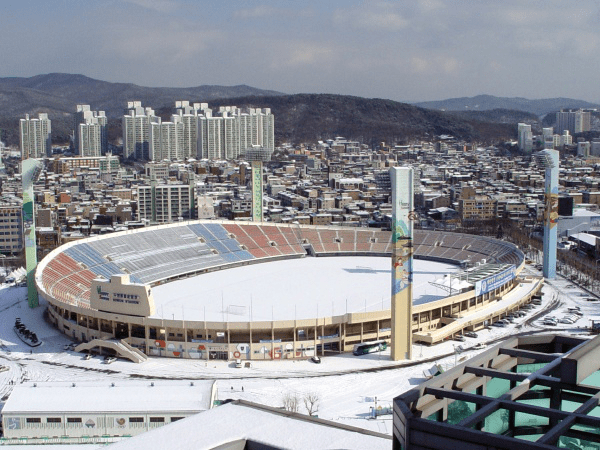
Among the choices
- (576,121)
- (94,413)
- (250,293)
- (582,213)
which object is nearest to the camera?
(94,413)

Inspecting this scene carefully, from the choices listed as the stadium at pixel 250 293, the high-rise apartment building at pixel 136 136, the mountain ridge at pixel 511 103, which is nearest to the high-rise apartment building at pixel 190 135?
Answer: the high-rise apartment building at pixel 136 136

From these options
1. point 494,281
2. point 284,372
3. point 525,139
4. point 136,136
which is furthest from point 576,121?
point 284,372

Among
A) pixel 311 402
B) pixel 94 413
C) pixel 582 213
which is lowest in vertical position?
pixel 311 402

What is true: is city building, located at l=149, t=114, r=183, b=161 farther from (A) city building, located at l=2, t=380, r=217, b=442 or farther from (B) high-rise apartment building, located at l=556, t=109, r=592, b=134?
(A) city building, located at l=2, t=380, r=217, b=442

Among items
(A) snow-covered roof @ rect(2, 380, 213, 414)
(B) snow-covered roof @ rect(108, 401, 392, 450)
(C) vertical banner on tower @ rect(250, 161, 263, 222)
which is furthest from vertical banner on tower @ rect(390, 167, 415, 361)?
(C) vertical banner on tower @ rect(250, 161, 263, 222)

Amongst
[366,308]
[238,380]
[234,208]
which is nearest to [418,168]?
[234,208]

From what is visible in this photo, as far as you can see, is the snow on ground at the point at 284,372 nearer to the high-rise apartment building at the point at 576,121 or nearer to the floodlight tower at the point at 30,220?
the floodlight tower at the point at 30,220

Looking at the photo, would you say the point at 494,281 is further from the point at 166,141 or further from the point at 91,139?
the point at 91,139
